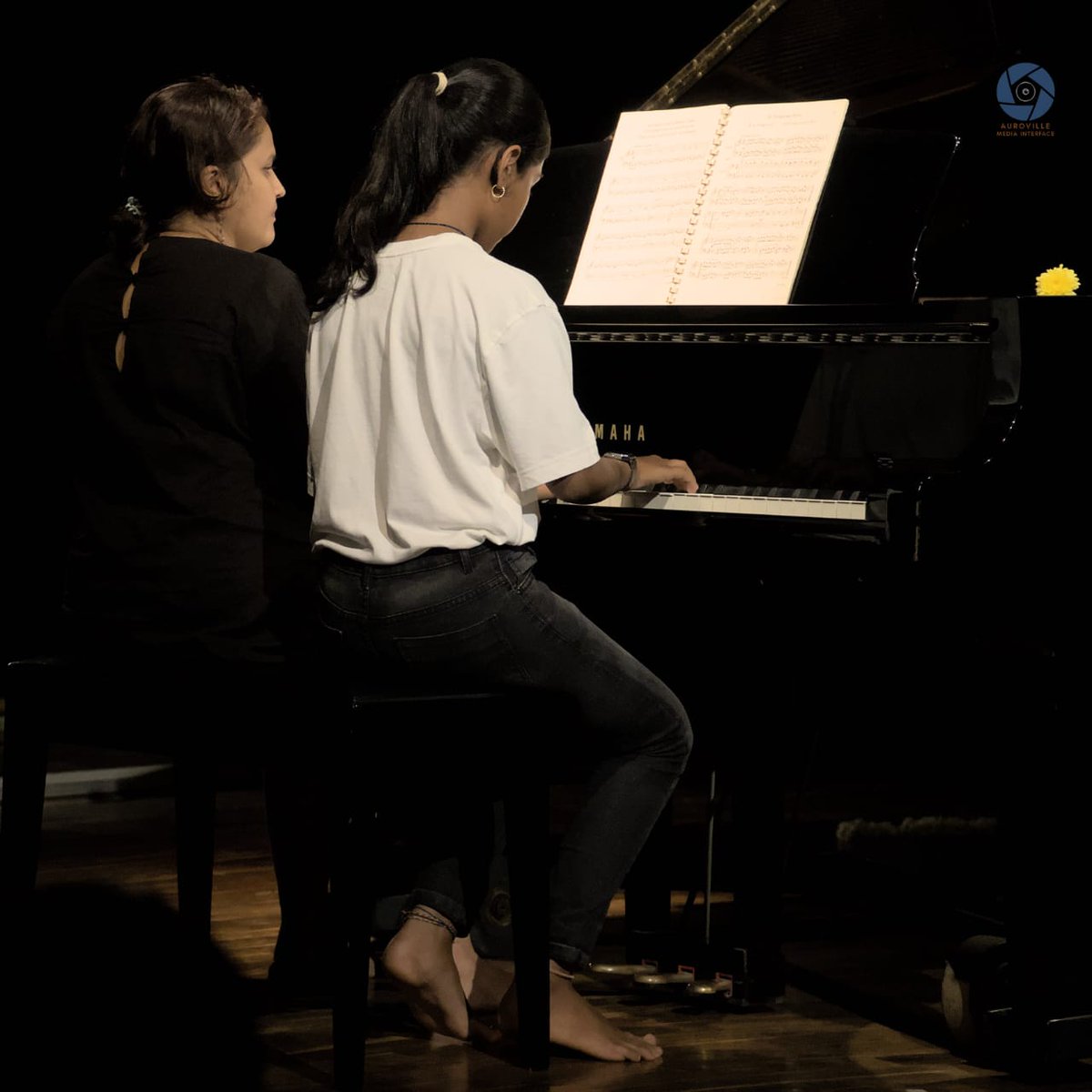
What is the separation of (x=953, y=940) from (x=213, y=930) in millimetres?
1471

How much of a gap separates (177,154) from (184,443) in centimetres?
46

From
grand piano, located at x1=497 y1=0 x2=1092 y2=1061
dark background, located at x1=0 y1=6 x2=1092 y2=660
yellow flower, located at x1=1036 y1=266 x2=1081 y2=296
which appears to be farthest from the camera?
dark background, located at x1=0 y1=6 x2=1092 y2=660

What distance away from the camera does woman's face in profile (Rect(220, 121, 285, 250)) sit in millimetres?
2775

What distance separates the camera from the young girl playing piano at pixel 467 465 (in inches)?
95.9

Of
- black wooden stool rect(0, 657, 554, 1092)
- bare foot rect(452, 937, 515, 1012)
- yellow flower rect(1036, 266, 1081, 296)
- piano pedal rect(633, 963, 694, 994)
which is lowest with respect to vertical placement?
piano pedal rect(633, 963, 694, 994)

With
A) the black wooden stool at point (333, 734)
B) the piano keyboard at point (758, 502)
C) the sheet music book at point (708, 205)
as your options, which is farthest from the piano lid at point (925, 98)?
the black wooden stool at point (333, 734)

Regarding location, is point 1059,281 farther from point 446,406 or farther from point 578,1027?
point 578,1027

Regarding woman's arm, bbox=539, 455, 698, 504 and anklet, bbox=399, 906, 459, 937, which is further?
anklet, bbox=399, 906, 459, 937

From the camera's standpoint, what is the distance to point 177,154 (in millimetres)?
2727

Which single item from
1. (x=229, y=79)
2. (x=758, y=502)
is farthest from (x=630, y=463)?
(x=229, y=79)

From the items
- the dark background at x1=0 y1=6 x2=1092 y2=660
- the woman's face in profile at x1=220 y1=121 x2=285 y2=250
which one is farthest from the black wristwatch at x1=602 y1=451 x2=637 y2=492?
the dark background at x1=0 y1=6 x2=1092 y2=660

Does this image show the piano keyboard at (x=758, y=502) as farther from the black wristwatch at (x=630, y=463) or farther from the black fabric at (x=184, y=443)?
the black fabric at (x=184, y=443)

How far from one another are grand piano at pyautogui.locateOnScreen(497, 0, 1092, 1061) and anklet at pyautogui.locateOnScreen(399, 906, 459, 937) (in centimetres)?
51

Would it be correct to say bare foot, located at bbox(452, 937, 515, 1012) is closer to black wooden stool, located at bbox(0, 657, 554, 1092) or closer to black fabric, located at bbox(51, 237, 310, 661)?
black wooden stool, located at bbox(0, 657, 554, 1092)
